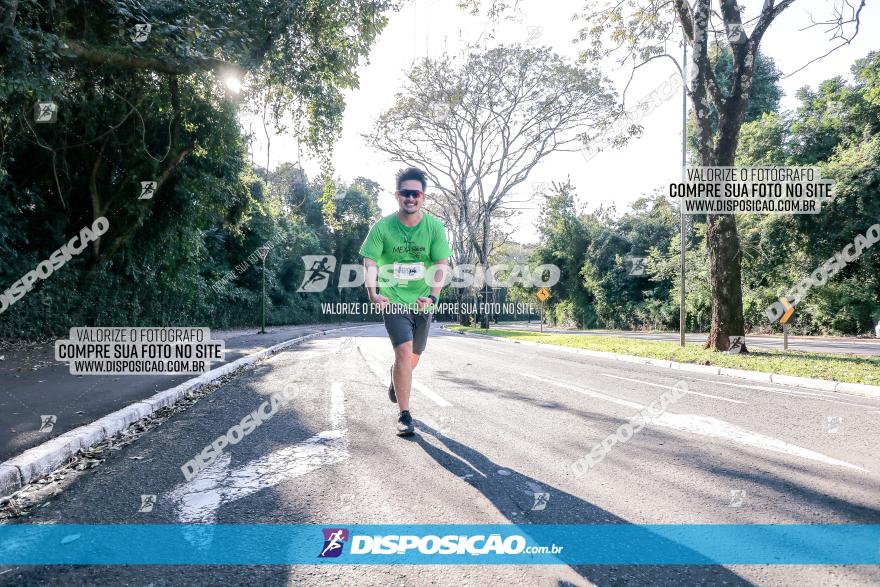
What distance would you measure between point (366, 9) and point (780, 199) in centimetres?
1953

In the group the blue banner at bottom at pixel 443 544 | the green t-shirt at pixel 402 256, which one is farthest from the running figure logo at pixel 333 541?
the green t-shirt at pixel 402 256

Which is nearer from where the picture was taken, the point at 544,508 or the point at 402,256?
the point at 544,508

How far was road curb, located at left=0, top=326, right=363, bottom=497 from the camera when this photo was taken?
11.2 ft

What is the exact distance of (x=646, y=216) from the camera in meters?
38.6

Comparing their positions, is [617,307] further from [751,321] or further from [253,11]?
[253,11]

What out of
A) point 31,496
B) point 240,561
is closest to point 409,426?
point 240,561

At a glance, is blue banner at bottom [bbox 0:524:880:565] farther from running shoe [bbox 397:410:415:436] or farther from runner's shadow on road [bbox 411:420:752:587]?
running shoe [bbox 397:410:415:436]

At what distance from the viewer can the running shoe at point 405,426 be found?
443 centimetres

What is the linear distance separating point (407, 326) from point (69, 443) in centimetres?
299

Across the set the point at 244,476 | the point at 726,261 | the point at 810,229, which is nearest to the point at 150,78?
the point at 244,476

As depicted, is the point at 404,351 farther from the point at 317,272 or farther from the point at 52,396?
the point at 317,272

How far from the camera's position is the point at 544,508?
285 cm

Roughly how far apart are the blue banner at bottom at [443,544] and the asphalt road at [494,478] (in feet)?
0.26

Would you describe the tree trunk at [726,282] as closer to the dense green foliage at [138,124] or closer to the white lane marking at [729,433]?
the white lane marking at [729,433]
